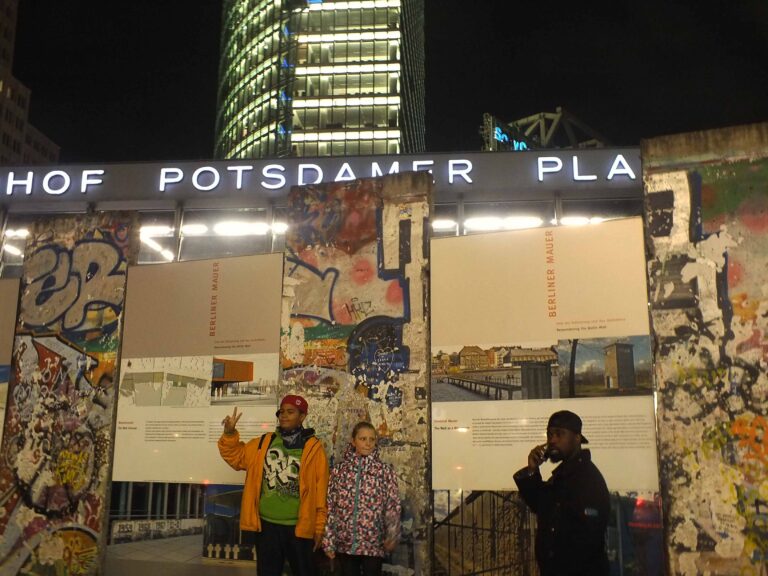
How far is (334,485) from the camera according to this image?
5402mm

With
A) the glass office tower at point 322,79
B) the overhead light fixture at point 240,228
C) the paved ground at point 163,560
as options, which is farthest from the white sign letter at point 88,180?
the glass office tower at point 322,79

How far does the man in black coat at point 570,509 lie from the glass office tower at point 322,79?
2733 inches

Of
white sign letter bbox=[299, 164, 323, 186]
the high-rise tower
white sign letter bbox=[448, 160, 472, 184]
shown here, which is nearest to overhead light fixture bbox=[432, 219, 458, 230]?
white sign letter bbox=[448, 160, 472, 184]

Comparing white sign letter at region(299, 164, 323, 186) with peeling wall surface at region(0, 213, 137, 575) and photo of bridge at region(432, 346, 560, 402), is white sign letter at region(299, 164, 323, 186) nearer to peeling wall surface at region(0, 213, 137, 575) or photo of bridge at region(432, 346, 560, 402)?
peeling wall surface at region(0, 213, 137, 575)

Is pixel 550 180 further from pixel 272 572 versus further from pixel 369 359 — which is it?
pixel 272 572

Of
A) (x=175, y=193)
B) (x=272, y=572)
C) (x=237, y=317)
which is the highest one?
(x=175, y=193)

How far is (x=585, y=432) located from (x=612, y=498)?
1.72ft

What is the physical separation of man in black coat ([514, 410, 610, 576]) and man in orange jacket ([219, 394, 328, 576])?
178 cm

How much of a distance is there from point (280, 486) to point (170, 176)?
18.6 ft

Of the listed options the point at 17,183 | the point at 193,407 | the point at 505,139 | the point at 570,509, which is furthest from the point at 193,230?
the point at 505,139

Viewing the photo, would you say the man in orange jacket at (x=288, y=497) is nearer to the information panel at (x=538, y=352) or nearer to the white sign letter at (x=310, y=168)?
the information panel at (x=538, y=352)

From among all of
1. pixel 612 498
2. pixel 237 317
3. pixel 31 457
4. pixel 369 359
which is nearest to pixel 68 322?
pixel 31 457

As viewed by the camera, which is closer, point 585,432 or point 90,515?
point 585,432

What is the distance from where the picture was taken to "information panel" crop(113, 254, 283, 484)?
6973mm
